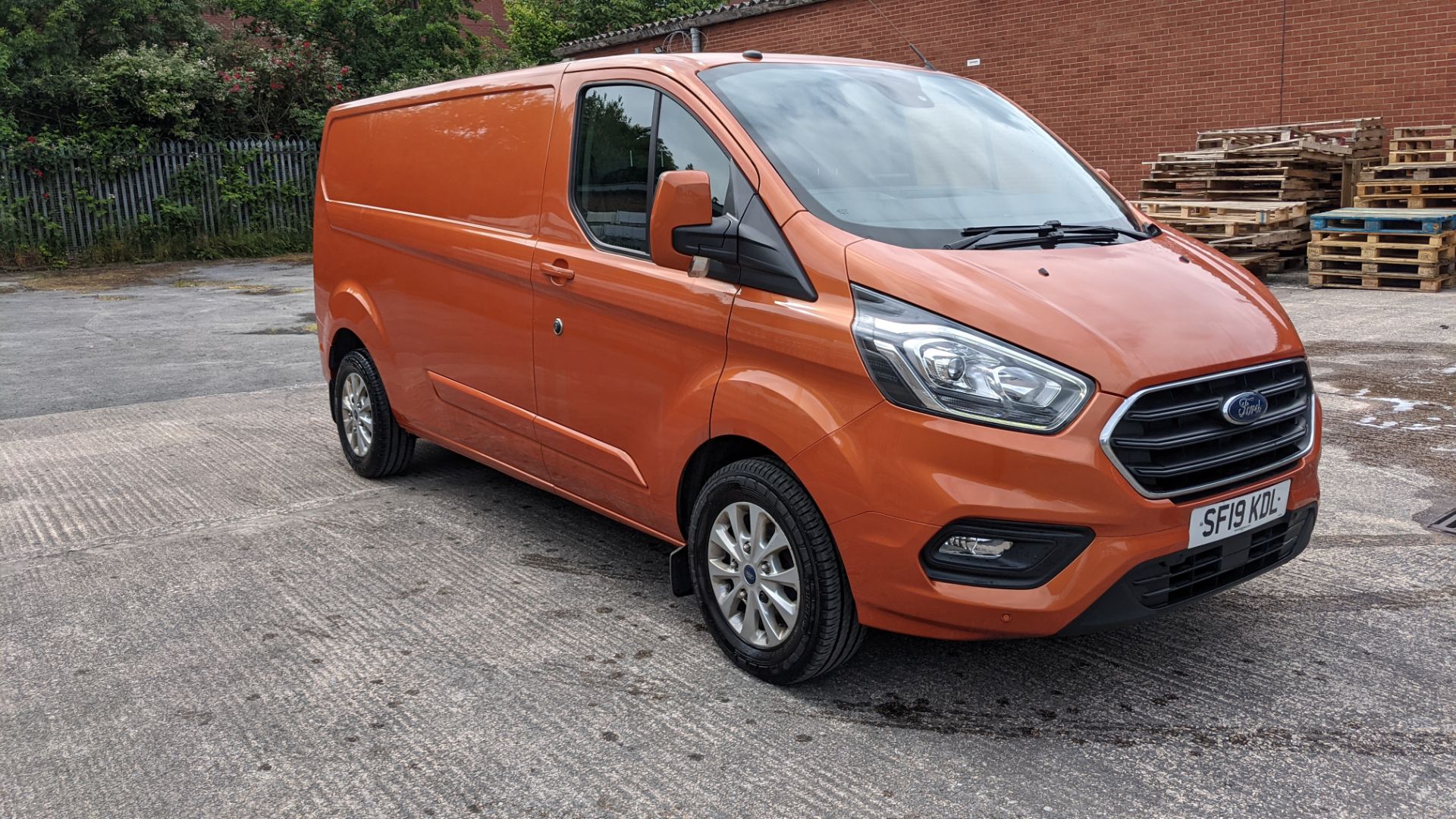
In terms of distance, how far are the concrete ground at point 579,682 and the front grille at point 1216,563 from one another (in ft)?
1.26

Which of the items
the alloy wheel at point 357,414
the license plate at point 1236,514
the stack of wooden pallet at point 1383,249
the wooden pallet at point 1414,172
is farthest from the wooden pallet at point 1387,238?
the alloy wheel at point 357,414

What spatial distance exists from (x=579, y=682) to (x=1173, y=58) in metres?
15.3

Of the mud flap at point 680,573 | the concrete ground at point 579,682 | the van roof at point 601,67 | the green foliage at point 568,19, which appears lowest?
the concrete ground at point 579,682

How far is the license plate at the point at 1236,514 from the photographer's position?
298cm

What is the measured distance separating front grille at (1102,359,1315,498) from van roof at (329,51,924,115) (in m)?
1.83

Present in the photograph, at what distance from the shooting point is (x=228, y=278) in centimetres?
1748

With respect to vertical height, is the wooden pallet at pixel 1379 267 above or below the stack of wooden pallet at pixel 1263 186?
below

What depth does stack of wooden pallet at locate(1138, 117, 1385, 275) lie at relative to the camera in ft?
41.1

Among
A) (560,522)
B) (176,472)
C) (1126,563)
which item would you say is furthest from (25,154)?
(1126,563)

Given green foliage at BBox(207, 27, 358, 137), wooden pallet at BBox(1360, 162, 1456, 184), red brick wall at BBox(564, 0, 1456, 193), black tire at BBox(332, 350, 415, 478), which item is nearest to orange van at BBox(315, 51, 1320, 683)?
black tire at BBox(332, 350, 415, 478)

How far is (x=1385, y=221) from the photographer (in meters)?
11.7

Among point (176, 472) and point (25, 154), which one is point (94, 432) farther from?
point (25, 154)

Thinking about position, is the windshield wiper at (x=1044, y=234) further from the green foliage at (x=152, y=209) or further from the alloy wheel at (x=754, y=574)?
the green foliage at (x=152, y=209)

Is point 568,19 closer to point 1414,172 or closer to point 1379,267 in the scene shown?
point 1414,172
